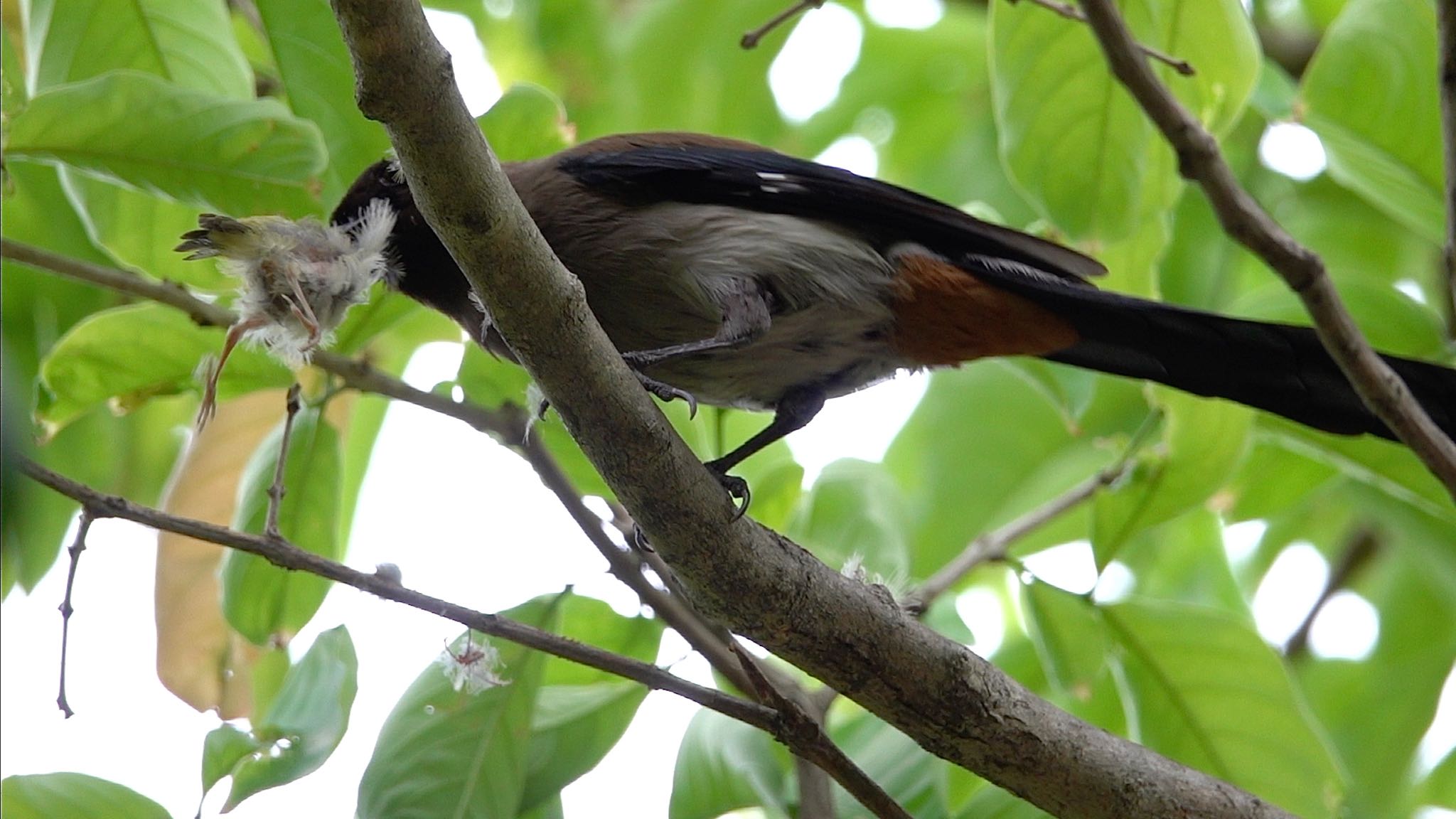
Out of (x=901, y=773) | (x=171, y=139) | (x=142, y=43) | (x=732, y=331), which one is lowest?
(x=901, y=773)

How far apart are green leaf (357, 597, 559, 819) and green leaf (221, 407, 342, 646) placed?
1.50ft

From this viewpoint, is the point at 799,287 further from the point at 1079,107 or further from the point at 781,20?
the point at 1079,107

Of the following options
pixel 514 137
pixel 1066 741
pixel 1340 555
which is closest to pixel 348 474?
pixel 514 137

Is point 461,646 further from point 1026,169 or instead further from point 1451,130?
point 1451,130

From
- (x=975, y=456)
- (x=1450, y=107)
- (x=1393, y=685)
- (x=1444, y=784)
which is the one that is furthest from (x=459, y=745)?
(x=1444, y=784)

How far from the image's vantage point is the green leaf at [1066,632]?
3.19 metres

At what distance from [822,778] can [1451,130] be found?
5.73ft

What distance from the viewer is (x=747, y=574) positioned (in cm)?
236

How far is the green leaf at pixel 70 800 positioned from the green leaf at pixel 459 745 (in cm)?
40

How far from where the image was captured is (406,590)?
232cm

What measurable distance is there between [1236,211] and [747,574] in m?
1.04

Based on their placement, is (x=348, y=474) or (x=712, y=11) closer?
(x=348, y=474)

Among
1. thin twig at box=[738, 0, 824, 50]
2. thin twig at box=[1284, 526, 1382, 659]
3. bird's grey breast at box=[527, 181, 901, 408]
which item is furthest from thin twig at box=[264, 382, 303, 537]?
thin twig at box=[1284, 526, 1382, 659]

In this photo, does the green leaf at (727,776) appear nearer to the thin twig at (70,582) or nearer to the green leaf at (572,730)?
the green leaf at (572,730)
